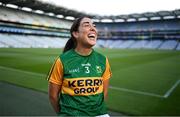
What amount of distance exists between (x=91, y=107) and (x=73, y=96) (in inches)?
11.6

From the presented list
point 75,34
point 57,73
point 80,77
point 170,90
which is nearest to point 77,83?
point 80,77

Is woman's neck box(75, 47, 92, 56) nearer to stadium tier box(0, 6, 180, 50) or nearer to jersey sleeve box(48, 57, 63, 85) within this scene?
jersey sleeve box(48, 57, 63, 85)

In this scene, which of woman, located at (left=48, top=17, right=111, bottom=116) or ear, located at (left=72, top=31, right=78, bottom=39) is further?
ear, located at (left=72, top=31, right=78, bottom=39)

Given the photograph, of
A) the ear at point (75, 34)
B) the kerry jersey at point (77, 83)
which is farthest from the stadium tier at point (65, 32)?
the kerry jersey at point (77, 83)

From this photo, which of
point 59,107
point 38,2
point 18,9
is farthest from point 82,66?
point 18,9

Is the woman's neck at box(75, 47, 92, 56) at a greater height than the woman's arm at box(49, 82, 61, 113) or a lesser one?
greater

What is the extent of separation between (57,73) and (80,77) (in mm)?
327

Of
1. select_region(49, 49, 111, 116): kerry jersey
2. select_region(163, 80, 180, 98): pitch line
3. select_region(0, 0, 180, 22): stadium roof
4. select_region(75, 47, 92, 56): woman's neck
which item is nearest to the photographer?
select_region(49, 49, 111, 116): kerry jersey

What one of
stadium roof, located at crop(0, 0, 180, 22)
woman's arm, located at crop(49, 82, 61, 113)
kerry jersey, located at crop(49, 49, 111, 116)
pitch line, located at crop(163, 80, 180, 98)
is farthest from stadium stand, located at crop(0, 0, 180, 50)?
kerry jersey, located at crop(49, 49, 111, 116)

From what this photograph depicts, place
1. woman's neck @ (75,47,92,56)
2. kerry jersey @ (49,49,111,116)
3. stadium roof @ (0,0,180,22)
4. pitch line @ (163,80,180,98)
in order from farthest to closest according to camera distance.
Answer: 1. stadium roof @ (0,0,180,22)
2. pitch line @ (163,80,180,98)
3. woman's neck @ (75,47,92,56)
4. kerry jersey @ (49,49,111,116)

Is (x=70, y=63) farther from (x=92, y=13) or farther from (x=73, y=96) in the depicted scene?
(x=92, y=13)

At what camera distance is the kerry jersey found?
2.73m

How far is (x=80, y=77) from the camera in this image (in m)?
2.75

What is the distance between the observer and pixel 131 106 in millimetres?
7363
